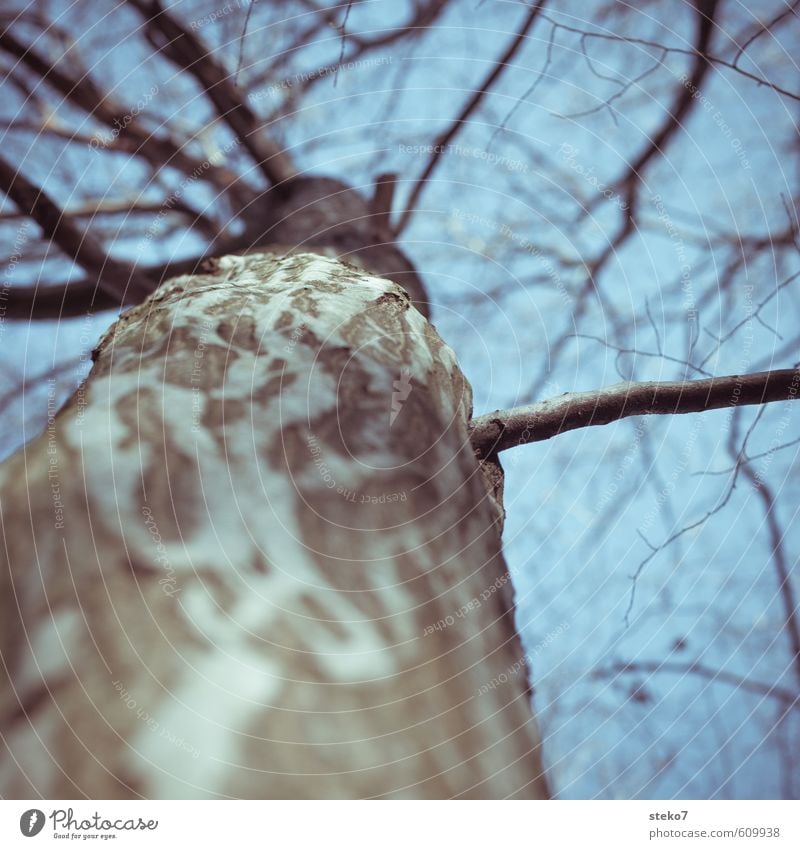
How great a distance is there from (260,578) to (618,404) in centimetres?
42

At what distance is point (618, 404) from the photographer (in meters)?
0.67

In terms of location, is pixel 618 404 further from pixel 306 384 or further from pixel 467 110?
pixel 467 110

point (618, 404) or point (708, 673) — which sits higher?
point (618, 404)

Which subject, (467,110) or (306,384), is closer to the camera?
(306,384)

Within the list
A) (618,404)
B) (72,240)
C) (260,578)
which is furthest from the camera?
(72,240)

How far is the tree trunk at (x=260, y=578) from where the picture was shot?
0.39 meters

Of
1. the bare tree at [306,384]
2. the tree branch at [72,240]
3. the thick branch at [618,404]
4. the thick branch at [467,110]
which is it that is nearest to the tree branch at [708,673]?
the bare tree at [306,384]

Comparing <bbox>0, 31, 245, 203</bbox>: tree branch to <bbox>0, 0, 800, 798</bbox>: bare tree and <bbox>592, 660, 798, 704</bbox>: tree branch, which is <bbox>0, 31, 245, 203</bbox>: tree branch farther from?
<bbox>592, 660, 798, 704</bbox>: tree branch

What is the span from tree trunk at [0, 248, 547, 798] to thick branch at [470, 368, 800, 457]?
0.27 ft

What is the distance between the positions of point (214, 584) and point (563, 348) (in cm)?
71

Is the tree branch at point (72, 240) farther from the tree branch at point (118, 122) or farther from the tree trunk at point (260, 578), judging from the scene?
the tree trunk at point (260, 578)

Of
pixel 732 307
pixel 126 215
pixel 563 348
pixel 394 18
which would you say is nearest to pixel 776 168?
pixel 732 307

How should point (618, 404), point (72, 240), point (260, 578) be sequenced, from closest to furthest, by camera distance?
point (260, 578) → point (618, 404) → point (72, 240)

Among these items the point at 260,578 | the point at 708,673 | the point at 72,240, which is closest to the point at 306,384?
the point at 260,578
